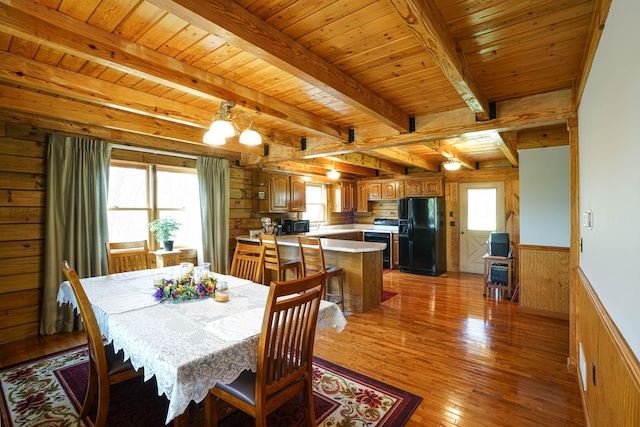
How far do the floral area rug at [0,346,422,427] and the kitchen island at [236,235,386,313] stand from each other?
1488 millimetres

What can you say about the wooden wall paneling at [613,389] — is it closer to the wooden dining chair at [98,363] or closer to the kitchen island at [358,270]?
the wooden dining chair at [98,363]

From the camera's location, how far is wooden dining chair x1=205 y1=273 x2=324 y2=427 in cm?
148

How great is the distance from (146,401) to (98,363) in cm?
69

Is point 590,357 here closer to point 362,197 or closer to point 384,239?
point 384,239

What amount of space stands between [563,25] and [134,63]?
250 centimetres

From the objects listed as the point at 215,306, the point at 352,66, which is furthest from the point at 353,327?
the point at 352,66

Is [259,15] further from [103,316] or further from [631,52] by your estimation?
[103,316]

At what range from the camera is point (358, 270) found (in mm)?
4020

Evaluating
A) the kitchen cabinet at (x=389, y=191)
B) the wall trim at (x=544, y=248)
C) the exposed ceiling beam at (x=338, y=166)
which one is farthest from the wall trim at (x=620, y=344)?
the kitchen cabinet at (x=389, y=191)

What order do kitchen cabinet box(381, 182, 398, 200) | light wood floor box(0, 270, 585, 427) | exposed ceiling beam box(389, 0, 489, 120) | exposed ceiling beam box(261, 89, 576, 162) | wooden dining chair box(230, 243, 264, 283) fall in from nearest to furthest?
exposed ceiling beam box(389, 0, 489, 120)
light wood floor box(0, 270, 585, 427)
exposed ceiling beam box(261, 89, 576, 162)
wooden dining chair box(230, 243, 264, 283)
kitchen cabinet box(381, 182, 398, 200)

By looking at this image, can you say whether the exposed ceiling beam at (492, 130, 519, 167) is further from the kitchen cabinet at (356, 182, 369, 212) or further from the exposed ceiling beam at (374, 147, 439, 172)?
the kitchen cabinet at (356, 182, 369, 212)

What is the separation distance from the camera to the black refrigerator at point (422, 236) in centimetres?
629

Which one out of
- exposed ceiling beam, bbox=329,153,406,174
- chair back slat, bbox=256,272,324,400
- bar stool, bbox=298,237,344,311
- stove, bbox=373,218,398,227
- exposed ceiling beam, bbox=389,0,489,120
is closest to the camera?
exposed ceiling beam, bbox=389,0,489,120

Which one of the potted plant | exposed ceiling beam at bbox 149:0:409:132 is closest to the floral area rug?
the potted plant
